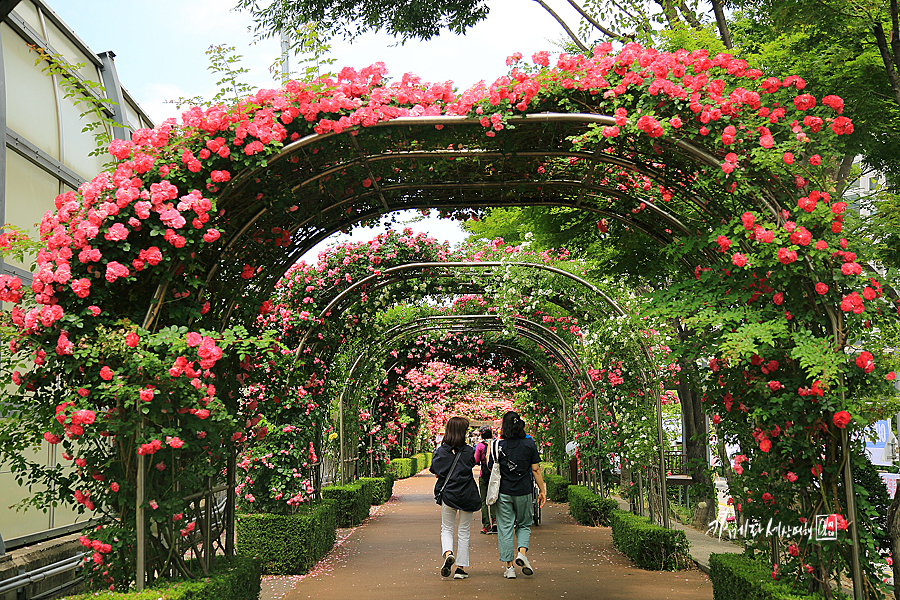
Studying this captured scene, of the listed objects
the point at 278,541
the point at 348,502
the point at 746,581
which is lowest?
the point at 348,502

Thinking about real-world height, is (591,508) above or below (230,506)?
below

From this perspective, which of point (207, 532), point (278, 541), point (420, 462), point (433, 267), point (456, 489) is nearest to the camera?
point (207, 532)

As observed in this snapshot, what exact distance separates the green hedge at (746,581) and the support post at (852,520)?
0.18 meters

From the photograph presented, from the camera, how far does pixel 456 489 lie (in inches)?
273

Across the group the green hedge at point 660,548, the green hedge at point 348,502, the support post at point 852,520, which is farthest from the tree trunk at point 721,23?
the green hedge at point 348,502

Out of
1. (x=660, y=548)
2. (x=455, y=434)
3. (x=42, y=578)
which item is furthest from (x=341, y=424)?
(x=42, y=578)

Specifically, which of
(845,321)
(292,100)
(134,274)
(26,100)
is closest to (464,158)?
(292,100)

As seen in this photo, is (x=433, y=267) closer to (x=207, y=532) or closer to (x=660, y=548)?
(x=660, y=548)

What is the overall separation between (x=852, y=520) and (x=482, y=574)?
4.35 m

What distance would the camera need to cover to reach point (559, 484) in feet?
51.7

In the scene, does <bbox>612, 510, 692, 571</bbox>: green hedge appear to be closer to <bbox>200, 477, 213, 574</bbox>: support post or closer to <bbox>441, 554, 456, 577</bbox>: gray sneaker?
<bbox>441, 554, 456, 577</bbox>: gray sneaker

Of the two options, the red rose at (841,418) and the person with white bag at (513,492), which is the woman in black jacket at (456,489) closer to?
the person with white bag at (513,492)

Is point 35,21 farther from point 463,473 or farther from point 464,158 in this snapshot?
point 463,473

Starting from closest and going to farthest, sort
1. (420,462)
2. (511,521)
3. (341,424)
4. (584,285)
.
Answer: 1. (511,521)
2. (584,285)
3. (341,424)
4. (420,462)
